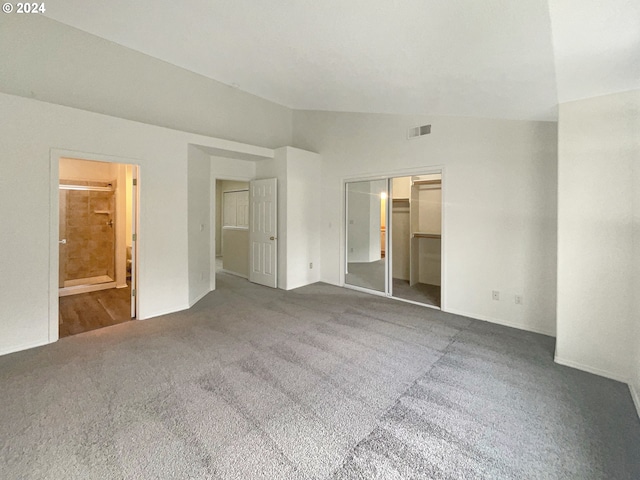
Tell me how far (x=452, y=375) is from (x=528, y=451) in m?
0.80

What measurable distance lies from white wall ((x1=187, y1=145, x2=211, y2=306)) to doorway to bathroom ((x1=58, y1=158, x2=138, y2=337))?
1416 mm

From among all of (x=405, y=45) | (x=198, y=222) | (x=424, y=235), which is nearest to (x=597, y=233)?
(x=405, y=45)

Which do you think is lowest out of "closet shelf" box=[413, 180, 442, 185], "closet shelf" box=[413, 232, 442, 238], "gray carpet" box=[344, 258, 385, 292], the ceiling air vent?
"gray carpet" box=[344, 258, 385, 292]

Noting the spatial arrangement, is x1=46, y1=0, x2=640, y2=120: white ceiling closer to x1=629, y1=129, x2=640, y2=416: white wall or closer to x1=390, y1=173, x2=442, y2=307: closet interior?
x1=629, y1=129, x2=640, y2=416: white wall

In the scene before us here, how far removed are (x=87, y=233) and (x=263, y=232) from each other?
142 inches

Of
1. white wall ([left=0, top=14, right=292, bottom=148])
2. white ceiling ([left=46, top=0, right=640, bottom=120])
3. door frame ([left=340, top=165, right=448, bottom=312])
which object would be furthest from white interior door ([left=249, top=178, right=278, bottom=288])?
white ceiling ([left=46, top=0, right=640, bottom=120])

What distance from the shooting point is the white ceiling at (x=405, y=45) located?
1834mm

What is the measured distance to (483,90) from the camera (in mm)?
2914

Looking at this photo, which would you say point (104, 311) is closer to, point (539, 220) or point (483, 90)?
point (483, 90)

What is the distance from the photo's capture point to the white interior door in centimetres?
535

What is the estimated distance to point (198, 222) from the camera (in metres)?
4.63

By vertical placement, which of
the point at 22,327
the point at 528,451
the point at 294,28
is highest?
the point at 294,28

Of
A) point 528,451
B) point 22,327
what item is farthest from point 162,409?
point 528,451

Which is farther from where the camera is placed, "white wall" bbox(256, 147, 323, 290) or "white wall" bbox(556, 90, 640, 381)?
"white wall" bbox(256, 147, 323, 290)
